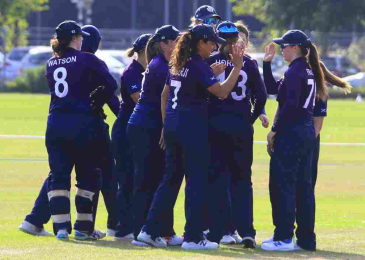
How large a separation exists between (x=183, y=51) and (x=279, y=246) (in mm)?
1843

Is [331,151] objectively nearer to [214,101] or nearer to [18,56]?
[214,101]

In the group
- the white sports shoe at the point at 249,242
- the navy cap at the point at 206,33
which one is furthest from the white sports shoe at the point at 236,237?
the navy cap at the point at 206,33

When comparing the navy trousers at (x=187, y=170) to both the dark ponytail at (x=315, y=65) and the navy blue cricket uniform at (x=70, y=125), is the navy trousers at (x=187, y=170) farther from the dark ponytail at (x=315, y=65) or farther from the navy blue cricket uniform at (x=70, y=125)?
the dark ponytail at (x=315, y=65)

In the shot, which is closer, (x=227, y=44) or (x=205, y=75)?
(x=205, y=75)

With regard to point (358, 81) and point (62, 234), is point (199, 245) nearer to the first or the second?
point (62, 234)

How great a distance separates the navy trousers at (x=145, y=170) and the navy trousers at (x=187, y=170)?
0.16m

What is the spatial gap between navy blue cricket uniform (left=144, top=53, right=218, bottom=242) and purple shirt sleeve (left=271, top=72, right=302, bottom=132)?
2.08 ft

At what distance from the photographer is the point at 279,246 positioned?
26.9 ft

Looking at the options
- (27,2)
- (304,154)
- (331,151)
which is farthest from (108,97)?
(27,2)

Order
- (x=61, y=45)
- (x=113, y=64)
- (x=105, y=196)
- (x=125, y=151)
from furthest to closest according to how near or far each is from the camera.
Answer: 1. (x=113, y=64)
2. (x=105, y=196)
3. (x=125, y=151)
4. (x=61, y=45)

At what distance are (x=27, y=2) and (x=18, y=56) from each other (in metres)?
4.11

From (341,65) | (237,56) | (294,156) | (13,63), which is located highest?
(237,56)

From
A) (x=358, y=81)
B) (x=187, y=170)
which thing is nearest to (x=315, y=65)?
(x=187, y=170)

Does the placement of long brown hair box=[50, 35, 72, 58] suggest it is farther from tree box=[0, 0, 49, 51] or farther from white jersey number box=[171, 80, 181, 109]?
tree box=[0, 0, 49, 51]
